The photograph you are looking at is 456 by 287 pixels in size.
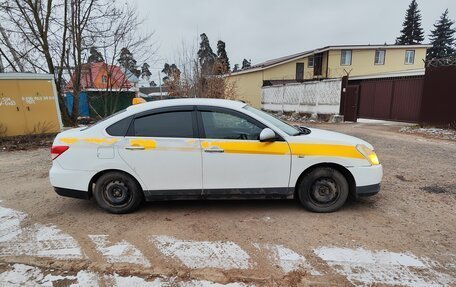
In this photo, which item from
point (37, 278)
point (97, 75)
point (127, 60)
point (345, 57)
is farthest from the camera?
point (345, 57)

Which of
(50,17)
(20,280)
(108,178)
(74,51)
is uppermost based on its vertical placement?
(50,17)

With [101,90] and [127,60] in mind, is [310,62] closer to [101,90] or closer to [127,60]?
[127,60]

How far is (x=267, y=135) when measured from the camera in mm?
3900

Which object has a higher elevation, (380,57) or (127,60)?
(380,57)

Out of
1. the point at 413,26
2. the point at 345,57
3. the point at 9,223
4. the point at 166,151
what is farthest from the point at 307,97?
the point at 413,26

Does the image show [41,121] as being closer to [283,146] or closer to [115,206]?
[115,206]

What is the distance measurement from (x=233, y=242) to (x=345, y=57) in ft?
101

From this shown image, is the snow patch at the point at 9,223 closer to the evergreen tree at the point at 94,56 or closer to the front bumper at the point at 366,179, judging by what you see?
the front bumper at the point at 366,179

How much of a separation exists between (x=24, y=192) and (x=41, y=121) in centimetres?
763

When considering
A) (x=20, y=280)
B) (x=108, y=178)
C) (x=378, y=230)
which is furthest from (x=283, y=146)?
(x=20, y=280)

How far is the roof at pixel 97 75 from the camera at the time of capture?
55.0 feet

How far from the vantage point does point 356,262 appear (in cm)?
299

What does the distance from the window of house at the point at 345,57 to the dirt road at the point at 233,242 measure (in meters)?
27.6

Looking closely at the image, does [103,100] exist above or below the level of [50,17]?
below
